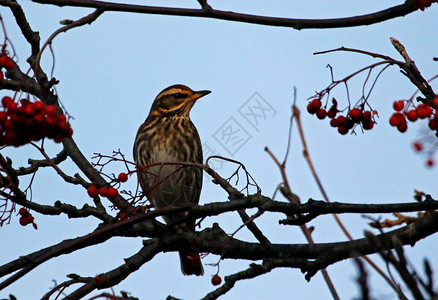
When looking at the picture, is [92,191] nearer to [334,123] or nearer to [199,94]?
[334,123]

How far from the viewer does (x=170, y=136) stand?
295 inches

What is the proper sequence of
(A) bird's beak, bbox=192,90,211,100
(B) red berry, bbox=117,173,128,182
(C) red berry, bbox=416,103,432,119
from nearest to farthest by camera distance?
(C) red berry, bbox=416,103,432,119 → (B) red berry, bbox=117,173,128,182 → (A) bird's beak, bbox=192,90,211,100

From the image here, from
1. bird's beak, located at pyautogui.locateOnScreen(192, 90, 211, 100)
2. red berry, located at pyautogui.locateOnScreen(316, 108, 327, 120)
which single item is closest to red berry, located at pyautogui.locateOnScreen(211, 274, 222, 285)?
→ red berry, located at pyautogui.locateOnScreen(316, 108, 327, 120)

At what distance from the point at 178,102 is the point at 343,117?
4.48 metres

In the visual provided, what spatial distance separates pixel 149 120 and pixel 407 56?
407 cm

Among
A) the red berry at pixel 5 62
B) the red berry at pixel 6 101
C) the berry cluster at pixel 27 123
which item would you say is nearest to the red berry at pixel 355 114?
the berry cluster at pixel 27 123

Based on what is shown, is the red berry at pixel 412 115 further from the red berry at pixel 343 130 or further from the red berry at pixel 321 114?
the red berry at pixel 321 114

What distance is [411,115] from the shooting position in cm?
338

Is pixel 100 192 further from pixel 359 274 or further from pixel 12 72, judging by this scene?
pixel 359 274

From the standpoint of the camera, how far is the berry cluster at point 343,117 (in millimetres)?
3760

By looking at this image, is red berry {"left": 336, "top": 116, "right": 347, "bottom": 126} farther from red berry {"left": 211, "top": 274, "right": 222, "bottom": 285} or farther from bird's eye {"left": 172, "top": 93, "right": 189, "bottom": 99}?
bird's eye {"left": 172, "top": 93, "right": 189, "bottom": 99}

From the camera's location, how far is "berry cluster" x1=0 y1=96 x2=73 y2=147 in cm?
342

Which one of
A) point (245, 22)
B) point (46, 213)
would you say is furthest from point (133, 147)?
point (245, 22)

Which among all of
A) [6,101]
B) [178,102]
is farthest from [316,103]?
[178,102]
